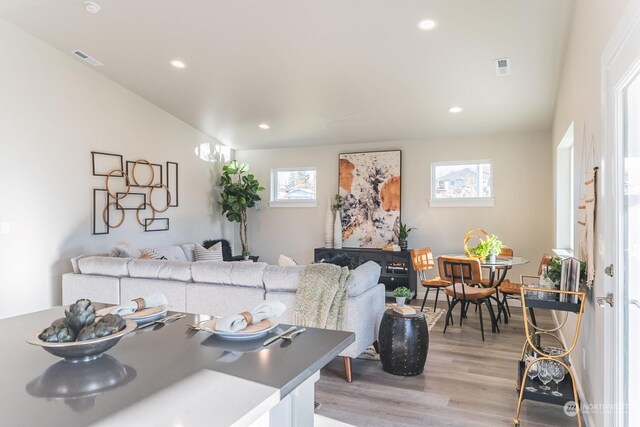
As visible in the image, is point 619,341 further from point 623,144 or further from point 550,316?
point 550,316

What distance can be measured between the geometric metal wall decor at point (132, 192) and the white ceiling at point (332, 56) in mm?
1015

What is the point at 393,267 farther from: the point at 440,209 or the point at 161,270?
the point at 161,270

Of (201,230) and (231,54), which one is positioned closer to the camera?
(231,54)

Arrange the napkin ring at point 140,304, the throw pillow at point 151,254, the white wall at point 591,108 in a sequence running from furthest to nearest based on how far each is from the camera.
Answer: the throw pillow at point 151,254 → the white wall at point 591,108 → the napkin ring at point 140,304

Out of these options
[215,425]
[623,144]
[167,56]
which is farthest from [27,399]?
[167,56]

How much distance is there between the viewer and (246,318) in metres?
1.53

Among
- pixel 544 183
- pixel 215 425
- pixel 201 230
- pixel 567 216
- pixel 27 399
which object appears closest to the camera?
pixel 215 425

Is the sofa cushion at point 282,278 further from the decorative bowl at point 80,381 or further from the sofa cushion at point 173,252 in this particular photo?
the sofa cushion at point 173,252

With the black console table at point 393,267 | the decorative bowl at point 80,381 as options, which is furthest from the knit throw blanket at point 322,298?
the black console table at point 393,267

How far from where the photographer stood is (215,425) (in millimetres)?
878

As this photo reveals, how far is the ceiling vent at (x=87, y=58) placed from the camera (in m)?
5.20

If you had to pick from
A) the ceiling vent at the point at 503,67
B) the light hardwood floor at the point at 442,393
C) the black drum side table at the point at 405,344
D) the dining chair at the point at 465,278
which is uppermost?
the ceiling vent at the point at 503,67

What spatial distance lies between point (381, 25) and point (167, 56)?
2.54m

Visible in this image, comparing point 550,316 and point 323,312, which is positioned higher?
point 323,312
